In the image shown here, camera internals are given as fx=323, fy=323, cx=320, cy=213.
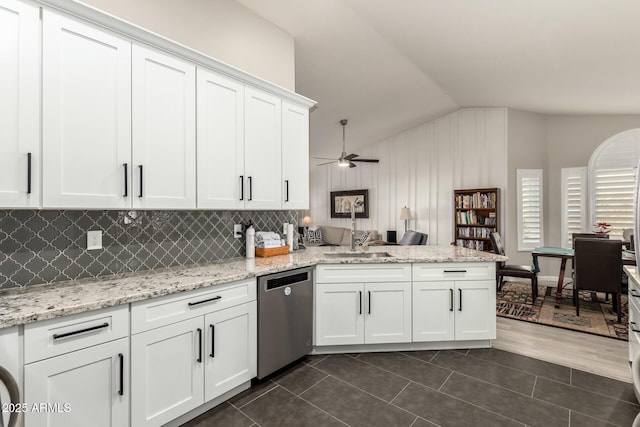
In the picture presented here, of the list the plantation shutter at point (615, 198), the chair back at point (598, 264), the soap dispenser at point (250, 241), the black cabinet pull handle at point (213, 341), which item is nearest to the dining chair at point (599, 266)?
the chair back at point (598, 264)

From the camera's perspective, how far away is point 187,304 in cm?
191

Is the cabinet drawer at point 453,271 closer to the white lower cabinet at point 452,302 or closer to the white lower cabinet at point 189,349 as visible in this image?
the white lower cabinet at point 452,302

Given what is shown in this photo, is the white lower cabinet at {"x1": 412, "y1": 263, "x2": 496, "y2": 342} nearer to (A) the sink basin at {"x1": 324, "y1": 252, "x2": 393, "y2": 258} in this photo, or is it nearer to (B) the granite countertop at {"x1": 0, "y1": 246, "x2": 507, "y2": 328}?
(B) the granite countertop at {"x1": 0, "y1": 246, "x2": 507, "y2": 328}

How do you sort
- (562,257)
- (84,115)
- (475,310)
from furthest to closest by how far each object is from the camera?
(562,257) < (475,310) < (84,115)

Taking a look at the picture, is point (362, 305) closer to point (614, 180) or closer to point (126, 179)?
point (126, 179)

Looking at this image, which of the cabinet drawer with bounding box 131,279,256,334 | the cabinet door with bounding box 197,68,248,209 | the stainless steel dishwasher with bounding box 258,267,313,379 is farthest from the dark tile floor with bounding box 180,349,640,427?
the cabinet door with bounding box 197,68,248,209

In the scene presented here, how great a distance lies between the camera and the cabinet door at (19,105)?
150 centimetres

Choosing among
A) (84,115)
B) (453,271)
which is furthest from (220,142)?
(453,271)

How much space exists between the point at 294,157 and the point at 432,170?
15.4 feet

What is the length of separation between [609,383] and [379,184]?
5.93 metres

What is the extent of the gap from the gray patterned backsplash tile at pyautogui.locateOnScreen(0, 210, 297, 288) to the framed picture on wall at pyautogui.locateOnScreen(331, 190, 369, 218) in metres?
5.53

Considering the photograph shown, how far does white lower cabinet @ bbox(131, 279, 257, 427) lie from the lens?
171cm

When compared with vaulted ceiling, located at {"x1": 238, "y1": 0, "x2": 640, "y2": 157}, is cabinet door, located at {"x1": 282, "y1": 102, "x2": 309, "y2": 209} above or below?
below

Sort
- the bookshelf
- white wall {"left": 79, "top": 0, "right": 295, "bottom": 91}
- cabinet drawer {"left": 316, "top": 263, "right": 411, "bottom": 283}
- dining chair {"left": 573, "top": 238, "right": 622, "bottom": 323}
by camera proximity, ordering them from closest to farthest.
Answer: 1. white wall {"left": 79, "top": 0, "right": 295, "bottom": 91}
2. cabinet drawer {"left": 316, "top": 263, "right": 411, "bottom": 283}
3. dining chair {"left": 573, "top": 238, "right": 622, "bottom": 323}
4. the bookshelf
